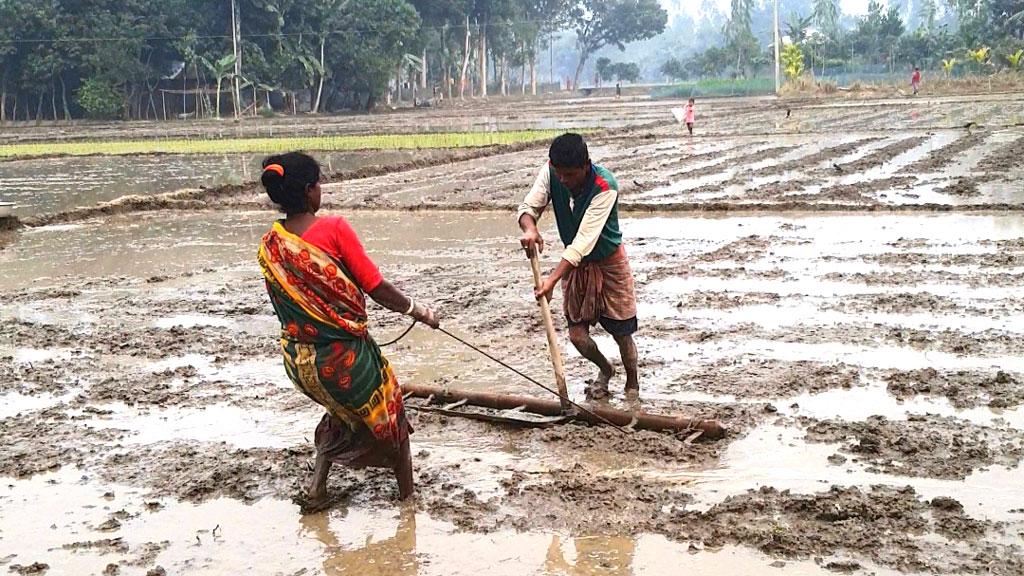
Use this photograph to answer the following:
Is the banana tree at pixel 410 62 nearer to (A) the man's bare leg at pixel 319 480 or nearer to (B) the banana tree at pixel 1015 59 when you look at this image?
(B) the banana tree at pixel 1015 59

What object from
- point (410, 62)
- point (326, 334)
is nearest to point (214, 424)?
point (326, 334)

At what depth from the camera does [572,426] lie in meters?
4.86

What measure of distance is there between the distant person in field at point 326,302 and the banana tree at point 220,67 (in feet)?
132

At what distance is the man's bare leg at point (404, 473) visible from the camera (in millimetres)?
4082

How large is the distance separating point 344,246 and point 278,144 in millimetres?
23564

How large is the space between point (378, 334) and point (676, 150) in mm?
14713

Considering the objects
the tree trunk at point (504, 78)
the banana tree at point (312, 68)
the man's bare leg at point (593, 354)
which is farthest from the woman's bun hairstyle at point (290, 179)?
the tree trunk at point (504, 78)

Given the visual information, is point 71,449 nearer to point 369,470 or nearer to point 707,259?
point 369,470

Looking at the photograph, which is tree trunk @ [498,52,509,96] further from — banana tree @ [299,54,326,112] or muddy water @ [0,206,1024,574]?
muddy water @ [0,206,1024,574]

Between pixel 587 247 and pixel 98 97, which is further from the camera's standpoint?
pixel 98 97

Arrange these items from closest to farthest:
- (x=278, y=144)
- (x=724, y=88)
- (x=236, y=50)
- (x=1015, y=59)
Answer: (x=278, y=144)
(x=236, y=50)
(x=1015, y=59)
(x=724, y=88)

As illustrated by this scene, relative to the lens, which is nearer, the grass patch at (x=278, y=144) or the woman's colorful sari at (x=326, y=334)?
the woman's colorful sari at (x=326, y=334)

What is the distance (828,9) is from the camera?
81688mm

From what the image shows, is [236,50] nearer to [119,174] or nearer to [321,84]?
[321,84]
